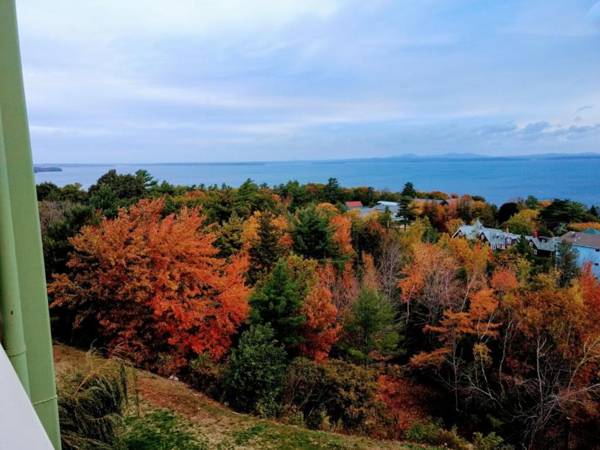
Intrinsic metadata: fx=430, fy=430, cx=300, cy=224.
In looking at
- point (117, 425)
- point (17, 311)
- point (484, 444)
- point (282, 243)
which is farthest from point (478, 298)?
point (17, 311)

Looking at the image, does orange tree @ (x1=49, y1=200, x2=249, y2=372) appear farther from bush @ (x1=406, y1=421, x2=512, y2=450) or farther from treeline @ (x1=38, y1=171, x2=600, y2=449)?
bush @ (x1=406, y1=421, x2=512, y2=450)

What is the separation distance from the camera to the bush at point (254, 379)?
10984 millimetres

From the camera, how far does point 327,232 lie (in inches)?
931

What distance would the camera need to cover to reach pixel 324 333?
15.5m

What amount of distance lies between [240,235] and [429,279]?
9.24 metres

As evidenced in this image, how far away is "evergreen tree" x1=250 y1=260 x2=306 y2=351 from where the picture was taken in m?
14.5

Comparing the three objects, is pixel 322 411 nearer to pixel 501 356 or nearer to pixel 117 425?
pixel 117 425

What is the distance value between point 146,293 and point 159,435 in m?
5.60

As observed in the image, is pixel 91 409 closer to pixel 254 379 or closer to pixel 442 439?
pixel 254 379

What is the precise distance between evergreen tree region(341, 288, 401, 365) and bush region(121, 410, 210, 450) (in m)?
8.44

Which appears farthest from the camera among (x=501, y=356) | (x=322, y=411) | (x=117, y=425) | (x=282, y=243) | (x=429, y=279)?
(x=282, y=243)

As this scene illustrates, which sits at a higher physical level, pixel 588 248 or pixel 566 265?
pixel 566 265

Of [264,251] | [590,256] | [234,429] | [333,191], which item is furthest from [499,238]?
[234,429]

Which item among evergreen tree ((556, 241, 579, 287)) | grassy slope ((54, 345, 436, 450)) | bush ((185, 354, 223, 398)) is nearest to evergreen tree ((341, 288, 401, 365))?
bush ((185, 354, 223, 398))
